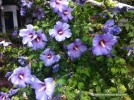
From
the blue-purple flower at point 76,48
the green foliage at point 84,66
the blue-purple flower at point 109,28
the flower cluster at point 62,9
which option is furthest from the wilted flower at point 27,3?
the blue-purple flower at point 109,28

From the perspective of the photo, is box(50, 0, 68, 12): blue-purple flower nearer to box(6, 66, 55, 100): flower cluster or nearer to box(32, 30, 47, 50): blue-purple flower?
box(32, 30, 47, 50): blue-purple flower

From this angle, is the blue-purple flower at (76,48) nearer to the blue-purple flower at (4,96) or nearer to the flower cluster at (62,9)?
the flower cluster at (62,9)

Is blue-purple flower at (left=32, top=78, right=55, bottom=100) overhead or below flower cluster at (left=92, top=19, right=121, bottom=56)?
below

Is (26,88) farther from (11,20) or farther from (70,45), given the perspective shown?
(11,20)

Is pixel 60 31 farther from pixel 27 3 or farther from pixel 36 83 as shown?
pixel 27 3

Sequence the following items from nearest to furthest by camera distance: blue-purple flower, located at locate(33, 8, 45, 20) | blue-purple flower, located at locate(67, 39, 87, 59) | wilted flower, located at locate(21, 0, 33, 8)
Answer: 1. blue-purple flower, located at locate(67, 39, 87, 59)
2. blue-purple flower, located at locate(33, 8, 45, 20)
3. wilted flower, located at locate(21, 0, 33, 8)

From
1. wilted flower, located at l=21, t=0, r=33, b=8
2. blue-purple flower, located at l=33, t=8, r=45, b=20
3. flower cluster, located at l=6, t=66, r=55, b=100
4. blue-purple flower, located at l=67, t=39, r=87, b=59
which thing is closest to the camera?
flower cluster, located at l=6, t=66, r=55, b=100

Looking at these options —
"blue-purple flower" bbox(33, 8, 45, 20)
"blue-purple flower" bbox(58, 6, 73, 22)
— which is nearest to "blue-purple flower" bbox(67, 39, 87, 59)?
"blue-purple flower" bbox(58, 6, 73, 22)
